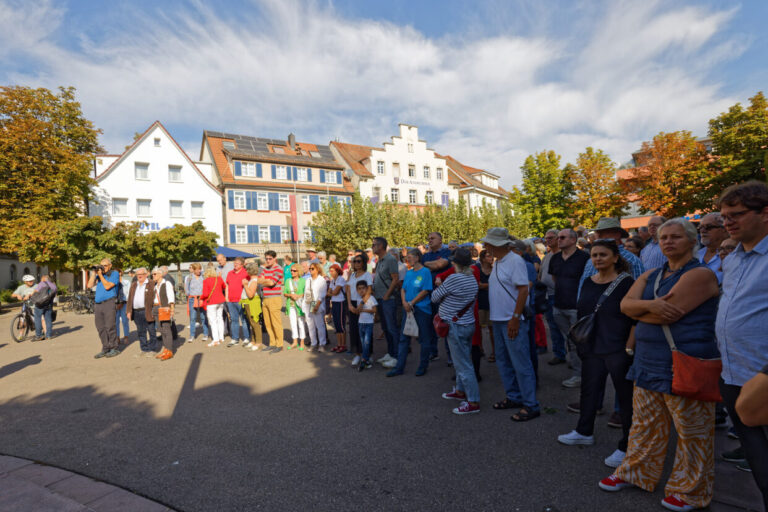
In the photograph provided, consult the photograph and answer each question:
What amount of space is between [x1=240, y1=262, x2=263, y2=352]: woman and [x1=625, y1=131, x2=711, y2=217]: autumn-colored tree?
29.1 meters

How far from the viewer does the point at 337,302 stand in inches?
348

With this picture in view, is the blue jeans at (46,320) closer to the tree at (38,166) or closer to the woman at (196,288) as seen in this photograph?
the woman at (196,288)

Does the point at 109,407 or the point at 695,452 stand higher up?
the point at 695,452

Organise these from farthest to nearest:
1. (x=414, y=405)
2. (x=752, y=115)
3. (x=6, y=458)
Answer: (x=752, y=115) → (x=414, y=405) → (x=6, y=458)

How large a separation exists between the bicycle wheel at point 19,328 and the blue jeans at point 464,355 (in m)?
12.9

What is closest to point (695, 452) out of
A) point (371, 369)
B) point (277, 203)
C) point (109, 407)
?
point (371, 369)

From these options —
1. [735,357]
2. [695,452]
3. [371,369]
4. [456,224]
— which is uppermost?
[456,224]

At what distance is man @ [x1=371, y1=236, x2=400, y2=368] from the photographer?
270 inches

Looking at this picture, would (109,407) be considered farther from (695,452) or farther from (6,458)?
(695,452)

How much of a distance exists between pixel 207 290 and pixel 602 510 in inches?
350

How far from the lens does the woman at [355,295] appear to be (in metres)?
7.30

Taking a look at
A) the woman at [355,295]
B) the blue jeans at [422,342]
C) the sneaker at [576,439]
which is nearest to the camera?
the sneaker at [576,439]

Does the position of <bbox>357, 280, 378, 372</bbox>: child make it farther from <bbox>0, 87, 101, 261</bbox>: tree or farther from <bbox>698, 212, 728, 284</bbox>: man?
<bbox>0, 87, 101, 261</bbox>: tree

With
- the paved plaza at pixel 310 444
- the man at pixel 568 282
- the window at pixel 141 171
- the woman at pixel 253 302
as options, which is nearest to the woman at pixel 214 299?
the woman at pixel 253 302
